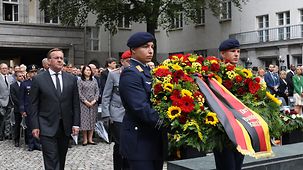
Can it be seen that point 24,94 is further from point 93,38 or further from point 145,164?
point 93,38

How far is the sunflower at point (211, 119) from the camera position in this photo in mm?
3883

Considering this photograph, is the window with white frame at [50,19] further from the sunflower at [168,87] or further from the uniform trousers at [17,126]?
the sunflower at [168,87]

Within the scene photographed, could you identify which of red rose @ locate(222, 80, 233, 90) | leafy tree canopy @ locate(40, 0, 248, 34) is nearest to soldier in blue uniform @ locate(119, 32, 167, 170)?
red rose @ locate(222, 80, 233, 90)

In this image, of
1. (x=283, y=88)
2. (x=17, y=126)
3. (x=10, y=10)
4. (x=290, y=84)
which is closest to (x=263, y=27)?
(x=290, y=84)

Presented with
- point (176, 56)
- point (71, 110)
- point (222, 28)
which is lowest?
point (71, 110)

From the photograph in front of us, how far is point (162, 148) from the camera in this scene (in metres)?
4.25

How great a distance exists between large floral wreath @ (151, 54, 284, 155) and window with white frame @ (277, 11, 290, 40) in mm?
27933

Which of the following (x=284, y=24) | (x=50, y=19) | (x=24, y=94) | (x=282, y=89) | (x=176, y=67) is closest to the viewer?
(x=176, y=67)

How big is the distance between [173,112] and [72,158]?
660 cm

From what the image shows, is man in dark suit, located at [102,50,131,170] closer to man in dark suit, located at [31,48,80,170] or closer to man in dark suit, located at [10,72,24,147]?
man in dark suit, located at [31,48,80,170]

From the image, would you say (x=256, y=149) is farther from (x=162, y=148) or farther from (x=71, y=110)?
(x=71, y=110)

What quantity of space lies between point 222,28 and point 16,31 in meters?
16.1

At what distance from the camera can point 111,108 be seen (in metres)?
7.03

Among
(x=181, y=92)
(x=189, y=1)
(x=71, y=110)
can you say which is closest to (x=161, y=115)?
(x=181, y=92)
